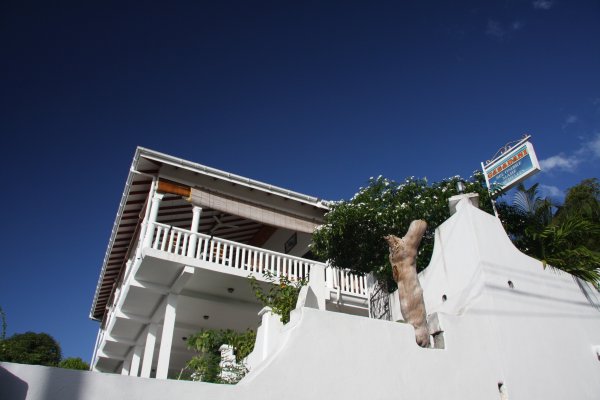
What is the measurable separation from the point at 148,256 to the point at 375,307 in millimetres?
5412

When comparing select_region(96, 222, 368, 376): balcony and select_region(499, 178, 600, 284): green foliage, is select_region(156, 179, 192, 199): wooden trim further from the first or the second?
select_region(499, 178, 600, 284): green foliage

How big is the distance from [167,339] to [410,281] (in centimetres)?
602

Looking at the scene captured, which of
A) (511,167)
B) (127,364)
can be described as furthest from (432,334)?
(127,364)

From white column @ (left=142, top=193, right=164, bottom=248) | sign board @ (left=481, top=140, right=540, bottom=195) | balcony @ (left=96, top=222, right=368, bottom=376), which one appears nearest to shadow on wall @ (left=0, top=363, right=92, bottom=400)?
balcony @ (left=96, top=222, right=368, bottom=376)

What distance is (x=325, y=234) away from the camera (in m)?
10.9

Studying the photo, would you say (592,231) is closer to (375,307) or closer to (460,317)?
(460,317)

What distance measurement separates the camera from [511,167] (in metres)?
8.93

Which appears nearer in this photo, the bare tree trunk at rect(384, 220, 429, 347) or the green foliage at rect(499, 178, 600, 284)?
the bare tree trunk at rect(384, 220, 429, 347)

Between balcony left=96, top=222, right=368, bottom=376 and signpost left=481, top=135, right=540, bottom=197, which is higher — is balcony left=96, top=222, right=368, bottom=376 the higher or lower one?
the lower one

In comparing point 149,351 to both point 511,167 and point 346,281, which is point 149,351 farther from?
point 511,167

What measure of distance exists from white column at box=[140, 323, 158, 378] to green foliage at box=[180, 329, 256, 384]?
4.39ft

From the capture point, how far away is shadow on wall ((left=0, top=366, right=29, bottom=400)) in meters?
3.48

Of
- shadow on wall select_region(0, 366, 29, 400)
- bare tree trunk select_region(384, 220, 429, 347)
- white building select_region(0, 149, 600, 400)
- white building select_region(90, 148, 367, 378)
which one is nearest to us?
shadow on wall select_region(0, 366, 29, 400)

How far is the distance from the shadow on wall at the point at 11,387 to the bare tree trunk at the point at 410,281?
14.5 feet
